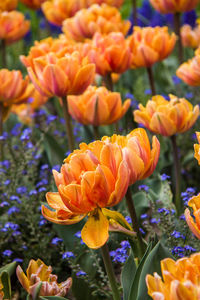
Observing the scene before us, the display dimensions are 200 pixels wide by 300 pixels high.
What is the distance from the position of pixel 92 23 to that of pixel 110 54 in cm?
48

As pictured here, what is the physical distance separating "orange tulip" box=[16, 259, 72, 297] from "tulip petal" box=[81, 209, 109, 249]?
17cm

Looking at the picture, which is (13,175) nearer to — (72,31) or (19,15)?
(72,31)

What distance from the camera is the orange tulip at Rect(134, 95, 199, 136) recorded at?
158 cm

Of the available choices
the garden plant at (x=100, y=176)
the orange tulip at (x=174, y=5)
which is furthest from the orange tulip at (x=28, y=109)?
the orange tulip at (x=174, y=5)

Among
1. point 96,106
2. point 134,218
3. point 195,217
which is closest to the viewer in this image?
point 195,217

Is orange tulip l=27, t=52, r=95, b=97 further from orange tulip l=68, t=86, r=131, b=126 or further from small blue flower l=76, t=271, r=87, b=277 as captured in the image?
small blue flower l=76, t=271, r=87, b=277

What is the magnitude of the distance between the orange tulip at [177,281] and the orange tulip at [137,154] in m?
0.27

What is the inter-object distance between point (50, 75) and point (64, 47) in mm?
210

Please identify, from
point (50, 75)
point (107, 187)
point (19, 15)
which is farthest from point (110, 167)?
point (19, 15)

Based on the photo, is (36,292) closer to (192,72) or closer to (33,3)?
(192,72)

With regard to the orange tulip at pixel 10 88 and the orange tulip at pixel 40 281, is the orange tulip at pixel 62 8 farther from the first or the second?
the orange tulip at pixel 40 281

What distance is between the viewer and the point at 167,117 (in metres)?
1.57

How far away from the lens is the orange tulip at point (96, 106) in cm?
178

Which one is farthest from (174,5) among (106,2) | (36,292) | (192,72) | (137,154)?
(36,292)
